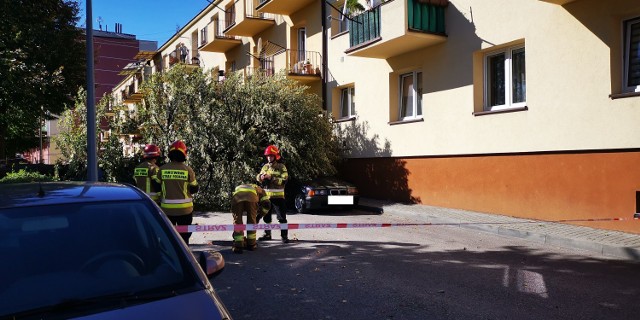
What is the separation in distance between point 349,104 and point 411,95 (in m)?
3.13

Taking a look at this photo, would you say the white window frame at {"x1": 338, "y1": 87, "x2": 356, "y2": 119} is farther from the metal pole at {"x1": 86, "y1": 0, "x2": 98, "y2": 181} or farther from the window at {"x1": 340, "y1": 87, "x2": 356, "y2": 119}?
the metal pole at {"x1": 86, "y1": 0, "x2": 98, "y2": 181}

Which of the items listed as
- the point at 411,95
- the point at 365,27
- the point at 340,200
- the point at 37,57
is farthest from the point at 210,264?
the point at 37,57

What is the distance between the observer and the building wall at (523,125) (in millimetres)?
8797

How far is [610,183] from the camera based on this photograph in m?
8.77

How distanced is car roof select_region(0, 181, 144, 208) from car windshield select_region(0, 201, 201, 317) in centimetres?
7

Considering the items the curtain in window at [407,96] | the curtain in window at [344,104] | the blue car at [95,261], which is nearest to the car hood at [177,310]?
the blue car at [95,261]

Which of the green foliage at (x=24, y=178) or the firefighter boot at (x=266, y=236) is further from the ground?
the green foliage at (x=24, y=178)

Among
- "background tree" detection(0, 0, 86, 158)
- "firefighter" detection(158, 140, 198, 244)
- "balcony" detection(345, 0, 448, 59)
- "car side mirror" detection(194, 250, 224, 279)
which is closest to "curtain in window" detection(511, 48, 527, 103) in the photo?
"balcony" detection(345, 0, 448, 59)

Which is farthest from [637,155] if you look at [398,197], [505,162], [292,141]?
[292,141]

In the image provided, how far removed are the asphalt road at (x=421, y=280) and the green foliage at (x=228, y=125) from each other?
174 inches

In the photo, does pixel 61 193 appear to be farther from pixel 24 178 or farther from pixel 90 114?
pixel 24 178

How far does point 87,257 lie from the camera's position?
264 cm

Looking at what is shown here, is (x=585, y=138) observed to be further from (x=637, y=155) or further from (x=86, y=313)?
(x=86, y=313)

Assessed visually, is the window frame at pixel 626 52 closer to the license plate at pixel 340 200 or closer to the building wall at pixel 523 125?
the building wall at pixel 523 125
